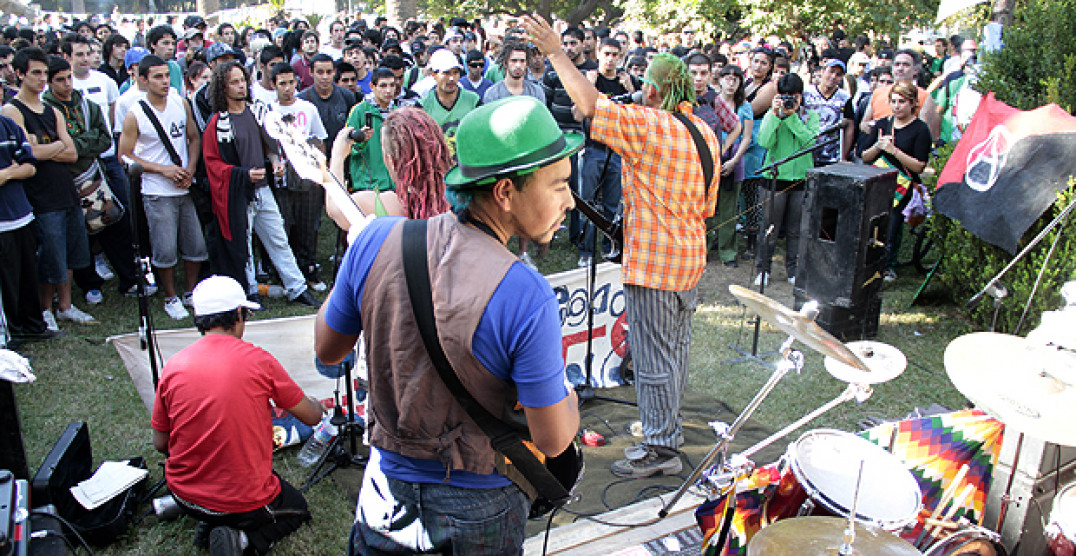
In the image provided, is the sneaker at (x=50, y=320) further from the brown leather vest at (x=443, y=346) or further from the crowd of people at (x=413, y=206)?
the brown leather vest at (x=443, y=346)

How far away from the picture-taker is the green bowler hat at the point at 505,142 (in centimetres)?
173

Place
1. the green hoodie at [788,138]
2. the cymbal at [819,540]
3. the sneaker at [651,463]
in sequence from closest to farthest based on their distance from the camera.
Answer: the cymbal at [819,540], the sneaker at [651,463], the green hoodie at [788,138]

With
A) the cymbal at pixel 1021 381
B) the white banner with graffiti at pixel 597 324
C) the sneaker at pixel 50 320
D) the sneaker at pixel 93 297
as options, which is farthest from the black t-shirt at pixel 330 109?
the cymbal at pixel 1021 381

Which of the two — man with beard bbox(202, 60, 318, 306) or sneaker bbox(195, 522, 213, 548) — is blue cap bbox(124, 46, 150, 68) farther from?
sneaker bbox(195, 522, 213, 548)

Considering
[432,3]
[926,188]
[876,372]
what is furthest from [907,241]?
[432,3]

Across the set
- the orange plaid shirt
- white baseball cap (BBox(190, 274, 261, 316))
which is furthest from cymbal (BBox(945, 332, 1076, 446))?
white baseball cap (BBox(190, 274, 261, 316))

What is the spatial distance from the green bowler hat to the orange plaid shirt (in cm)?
180

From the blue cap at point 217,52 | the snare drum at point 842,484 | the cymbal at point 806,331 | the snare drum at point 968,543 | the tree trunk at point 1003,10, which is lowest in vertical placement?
the snare drum at point 968,543

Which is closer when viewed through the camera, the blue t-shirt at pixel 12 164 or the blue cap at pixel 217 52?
the blue t-shirt at pixel 12 164

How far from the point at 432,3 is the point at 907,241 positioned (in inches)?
831

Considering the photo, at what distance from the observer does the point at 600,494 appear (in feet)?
13.3

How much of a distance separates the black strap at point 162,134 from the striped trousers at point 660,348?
14.0ft

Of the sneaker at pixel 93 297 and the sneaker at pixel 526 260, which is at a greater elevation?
the sneaker at pixel 526 260

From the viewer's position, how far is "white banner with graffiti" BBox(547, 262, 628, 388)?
5148mm
